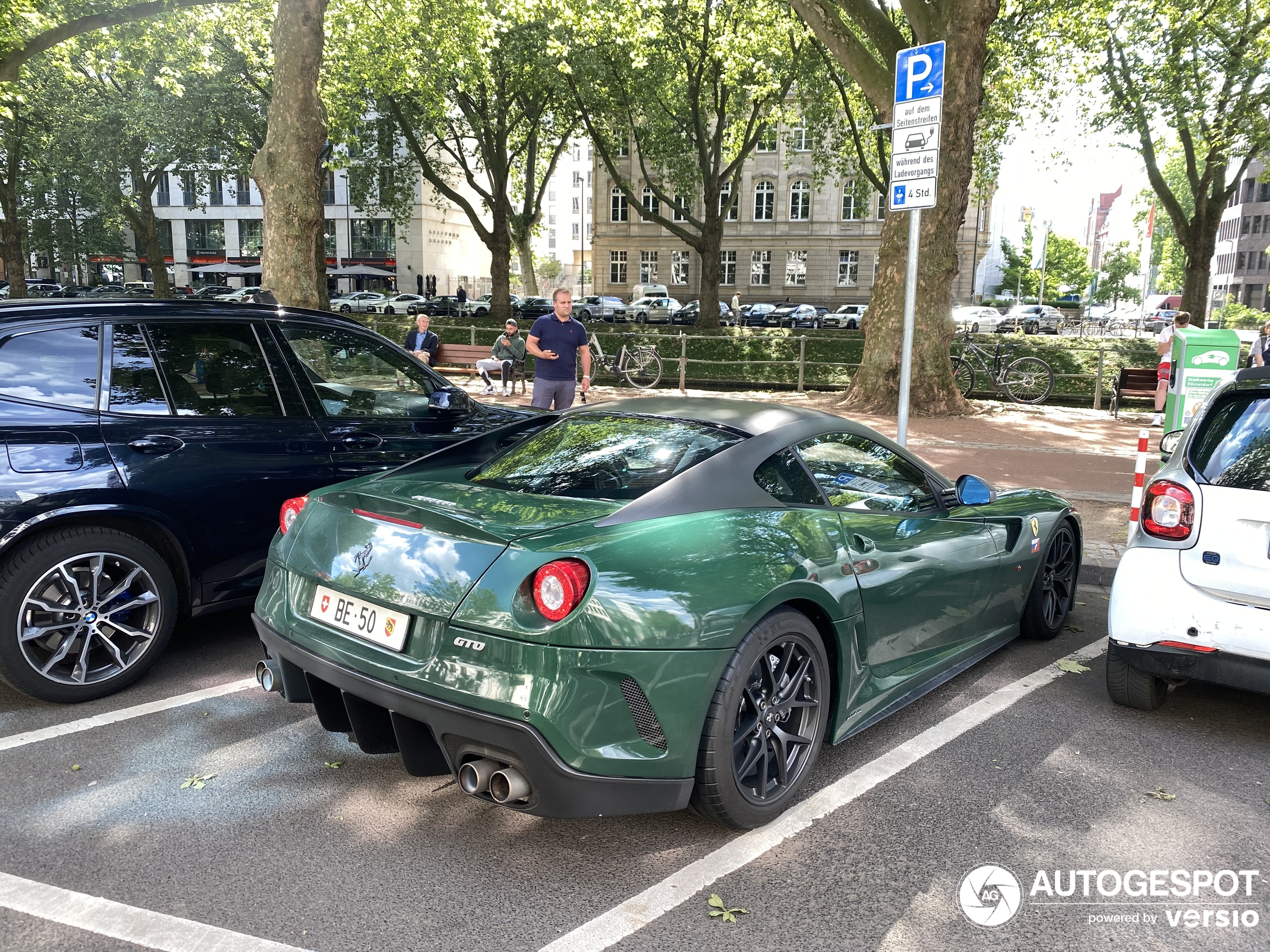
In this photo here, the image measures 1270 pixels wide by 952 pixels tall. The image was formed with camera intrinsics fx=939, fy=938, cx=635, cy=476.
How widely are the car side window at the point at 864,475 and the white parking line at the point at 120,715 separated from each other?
2.81 metres

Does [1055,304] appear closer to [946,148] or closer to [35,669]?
[946,148]

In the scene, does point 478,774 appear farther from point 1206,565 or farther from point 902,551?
point 1206,565

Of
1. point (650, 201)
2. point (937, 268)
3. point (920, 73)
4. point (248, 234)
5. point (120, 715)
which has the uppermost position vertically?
point (650, 201)

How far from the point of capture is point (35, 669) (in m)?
3.97

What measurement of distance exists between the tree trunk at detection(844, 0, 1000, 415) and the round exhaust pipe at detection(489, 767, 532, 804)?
461 inches

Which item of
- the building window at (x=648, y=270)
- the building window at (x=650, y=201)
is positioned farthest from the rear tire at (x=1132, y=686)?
the building window at (x=648, y=270)

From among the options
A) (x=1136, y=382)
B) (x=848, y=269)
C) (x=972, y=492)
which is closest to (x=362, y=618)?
(x=972, y=492)

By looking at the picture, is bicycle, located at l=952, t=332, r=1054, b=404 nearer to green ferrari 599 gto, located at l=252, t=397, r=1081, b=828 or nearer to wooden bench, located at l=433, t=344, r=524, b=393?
wooden bench, located at l=433, t=344, r=524, b=393

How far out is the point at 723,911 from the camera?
8.83 ft

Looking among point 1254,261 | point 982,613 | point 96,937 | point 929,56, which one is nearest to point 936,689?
point 982,613

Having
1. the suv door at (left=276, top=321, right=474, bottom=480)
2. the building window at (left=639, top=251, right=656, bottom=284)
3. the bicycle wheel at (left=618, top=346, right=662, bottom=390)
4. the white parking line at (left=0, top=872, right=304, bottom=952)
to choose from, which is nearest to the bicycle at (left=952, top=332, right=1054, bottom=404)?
the bicycle wheel at (left=618, top=346, right=662, bottom=390)

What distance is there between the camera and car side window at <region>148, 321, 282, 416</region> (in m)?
4.58

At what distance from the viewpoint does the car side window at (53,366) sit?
13.3 ft

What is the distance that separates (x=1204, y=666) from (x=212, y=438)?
454 centimetres
